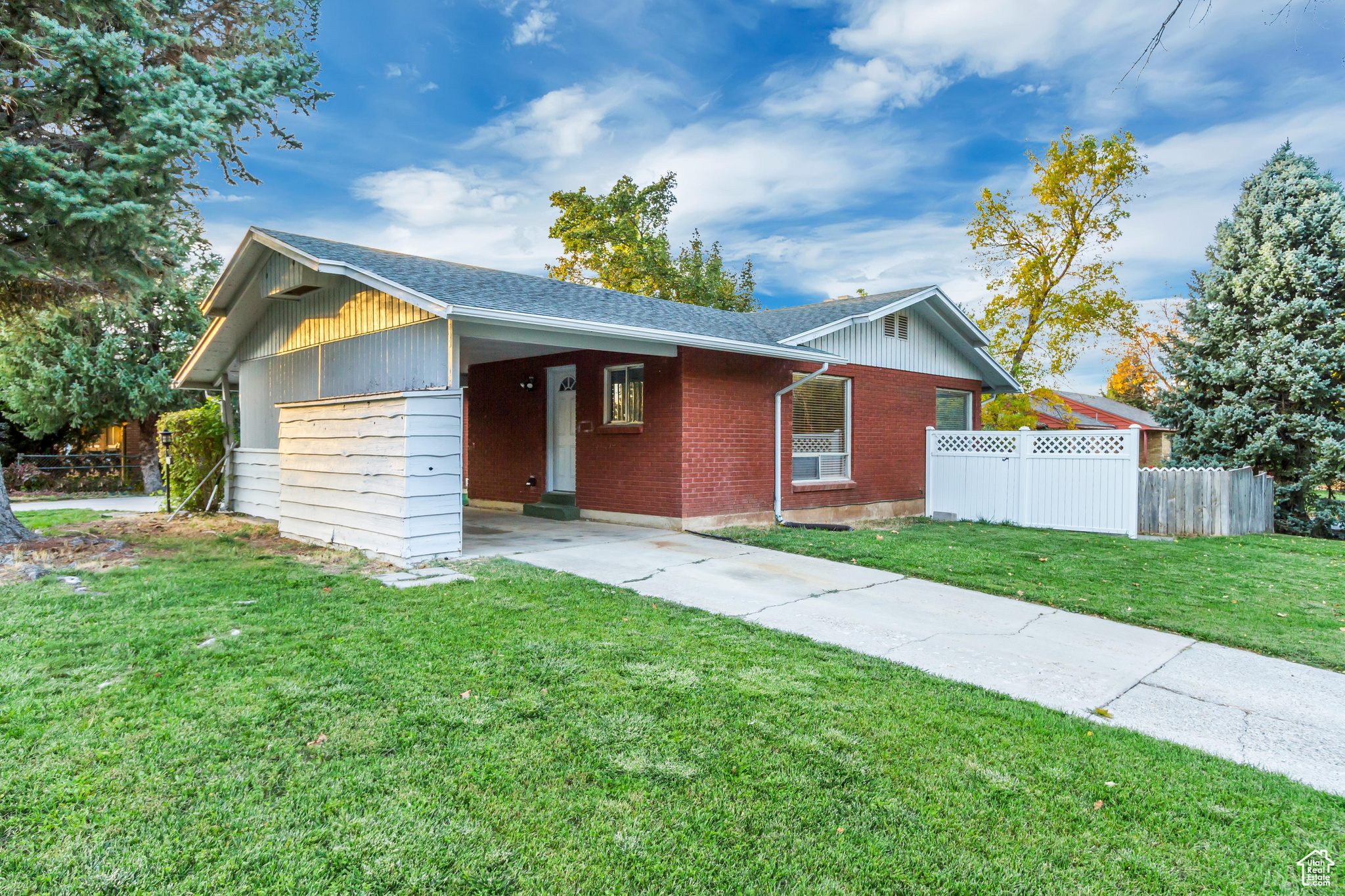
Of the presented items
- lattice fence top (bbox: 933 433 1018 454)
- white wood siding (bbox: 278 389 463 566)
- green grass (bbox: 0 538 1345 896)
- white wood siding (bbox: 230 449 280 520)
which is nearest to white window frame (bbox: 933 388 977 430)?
lattice fence top (bbox: 933 433 1018 454)

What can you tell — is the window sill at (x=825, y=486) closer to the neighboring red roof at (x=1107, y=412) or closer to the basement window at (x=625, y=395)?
the basement window at (x=625, y=395)

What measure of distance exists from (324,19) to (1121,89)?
38.7 feet

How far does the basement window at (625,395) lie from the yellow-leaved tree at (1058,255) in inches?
572

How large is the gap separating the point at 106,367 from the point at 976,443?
19.3 meters

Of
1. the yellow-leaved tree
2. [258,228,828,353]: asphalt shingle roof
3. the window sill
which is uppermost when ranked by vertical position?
the yellow-leaved tree

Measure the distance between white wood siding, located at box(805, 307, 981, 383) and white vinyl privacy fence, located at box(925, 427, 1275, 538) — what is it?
1.67 metres

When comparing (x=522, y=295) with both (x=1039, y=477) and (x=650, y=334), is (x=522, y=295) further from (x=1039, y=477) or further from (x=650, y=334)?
(x=1039, y=477)

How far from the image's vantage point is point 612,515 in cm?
1059

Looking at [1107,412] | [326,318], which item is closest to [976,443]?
[326,318]

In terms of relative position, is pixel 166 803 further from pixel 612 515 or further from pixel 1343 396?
pixel 1343 396

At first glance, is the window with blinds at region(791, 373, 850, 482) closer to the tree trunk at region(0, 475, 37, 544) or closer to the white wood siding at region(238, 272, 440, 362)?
the white wood siding at region(238, 272, 440, 362)

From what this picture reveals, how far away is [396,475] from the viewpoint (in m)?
7.27

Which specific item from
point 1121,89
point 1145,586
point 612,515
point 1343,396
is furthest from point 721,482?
point 1343,396

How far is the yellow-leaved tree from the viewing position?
808 inches
